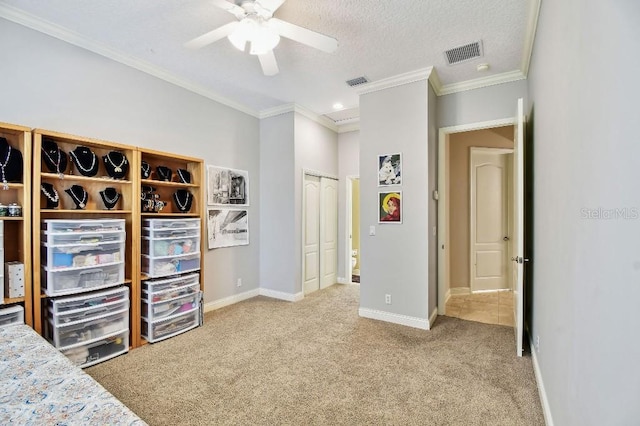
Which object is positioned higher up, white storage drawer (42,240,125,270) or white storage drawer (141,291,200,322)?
white storage drawer (42,240,125,270)

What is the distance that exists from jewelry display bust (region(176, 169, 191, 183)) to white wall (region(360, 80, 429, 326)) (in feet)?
7.00

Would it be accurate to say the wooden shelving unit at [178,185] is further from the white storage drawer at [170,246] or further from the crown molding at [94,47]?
the crown molding at [94,47]

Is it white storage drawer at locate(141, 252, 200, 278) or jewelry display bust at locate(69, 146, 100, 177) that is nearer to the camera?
jewelry display bust at locate(69, 146, 100, 177)

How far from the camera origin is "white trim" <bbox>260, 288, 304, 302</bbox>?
4.52 meters

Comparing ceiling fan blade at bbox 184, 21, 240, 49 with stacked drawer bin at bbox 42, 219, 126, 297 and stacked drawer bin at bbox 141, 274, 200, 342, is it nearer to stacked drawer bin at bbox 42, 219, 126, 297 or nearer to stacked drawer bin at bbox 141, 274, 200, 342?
stacked drawer bin at bbox 42, 219, 126, 297

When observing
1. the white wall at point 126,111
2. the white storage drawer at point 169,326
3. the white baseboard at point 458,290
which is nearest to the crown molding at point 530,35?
→ the white baseboard at point 458,290

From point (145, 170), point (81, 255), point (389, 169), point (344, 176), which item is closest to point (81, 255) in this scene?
point (81, 255)

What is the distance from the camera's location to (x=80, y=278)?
2.59 metres

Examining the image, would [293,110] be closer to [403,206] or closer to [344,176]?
[344,176]

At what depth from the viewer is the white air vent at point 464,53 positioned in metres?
2.92

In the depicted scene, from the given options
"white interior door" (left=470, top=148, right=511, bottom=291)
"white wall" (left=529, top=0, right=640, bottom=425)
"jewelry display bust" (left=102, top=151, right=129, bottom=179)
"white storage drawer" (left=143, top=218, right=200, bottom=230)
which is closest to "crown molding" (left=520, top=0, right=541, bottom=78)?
"white wall" (left=529, top=0, right=640, bottom=425)

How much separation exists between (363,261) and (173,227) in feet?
7.38

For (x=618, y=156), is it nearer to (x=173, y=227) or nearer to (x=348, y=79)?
(x=348, y=79)

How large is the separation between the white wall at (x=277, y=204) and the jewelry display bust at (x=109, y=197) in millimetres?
2157
